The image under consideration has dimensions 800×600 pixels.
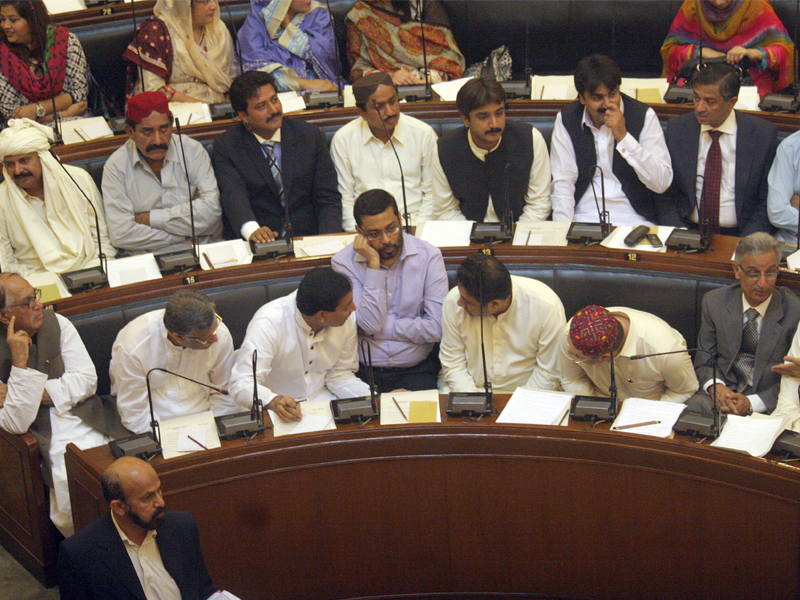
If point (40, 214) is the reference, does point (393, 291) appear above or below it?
below

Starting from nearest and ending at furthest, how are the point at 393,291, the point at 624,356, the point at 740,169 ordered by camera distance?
1. the point at 624,356
2. the point at 393,291
3. the point at 740,169

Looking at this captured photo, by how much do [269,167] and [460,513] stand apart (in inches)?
73.5

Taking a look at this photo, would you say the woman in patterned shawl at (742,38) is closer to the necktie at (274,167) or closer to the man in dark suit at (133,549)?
the necktie at (274,167)

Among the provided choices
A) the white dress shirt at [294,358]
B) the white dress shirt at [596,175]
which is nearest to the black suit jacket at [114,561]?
the white dress shirt at [294,358]

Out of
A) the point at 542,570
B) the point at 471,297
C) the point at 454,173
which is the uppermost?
the point at 454,173

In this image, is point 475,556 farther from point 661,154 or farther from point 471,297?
point 661,154

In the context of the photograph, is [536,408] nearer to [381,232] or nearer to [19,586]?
[381,232]

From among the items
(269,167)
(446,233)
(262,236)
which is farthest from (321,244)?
(269,167)

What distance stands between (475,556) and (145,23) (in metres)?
3.09

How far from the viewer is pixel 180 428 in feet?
8.76

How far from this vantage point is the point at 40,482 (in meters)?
2.89

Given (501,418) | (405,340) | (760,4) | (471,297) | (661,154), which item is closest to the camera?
(501,418)

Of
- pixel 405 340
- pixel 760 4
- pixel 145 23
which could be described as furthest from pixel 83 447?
pixel 760 4

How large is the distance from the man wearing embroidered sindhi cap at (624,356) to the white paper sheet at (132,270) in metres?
1.51
